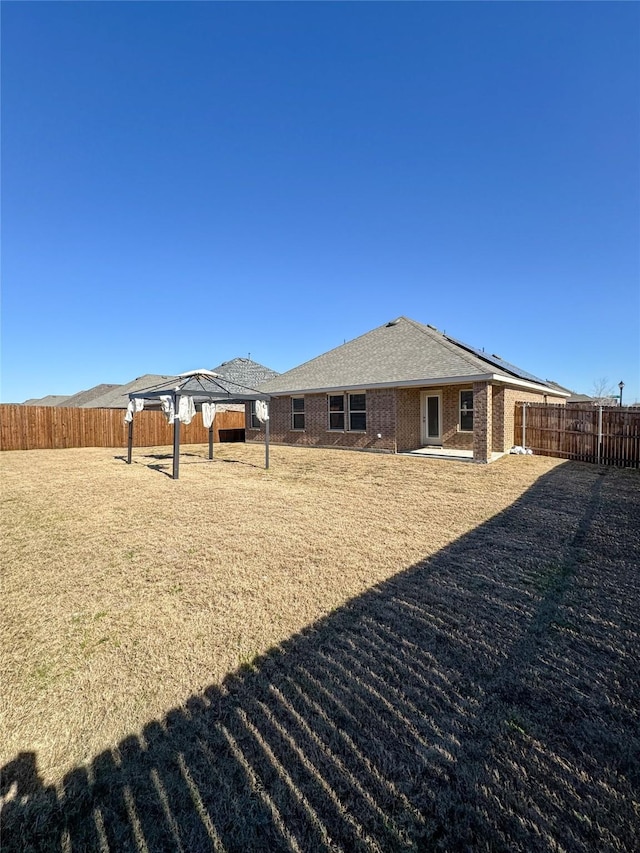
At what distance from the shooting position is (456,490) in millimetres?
8289

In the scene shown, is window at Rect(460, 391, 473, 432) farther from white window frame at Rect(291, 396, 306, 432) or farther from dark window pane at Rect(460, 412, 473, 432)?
white window frame at Rect(291, 396, 306, 432)

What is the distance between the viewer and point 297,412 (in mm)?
17906

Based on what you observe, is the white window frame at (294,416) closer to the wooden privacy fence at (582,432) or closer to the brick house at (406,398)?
the brick house at (406,398)

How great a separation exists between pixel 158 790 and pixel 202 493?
21.3 feet

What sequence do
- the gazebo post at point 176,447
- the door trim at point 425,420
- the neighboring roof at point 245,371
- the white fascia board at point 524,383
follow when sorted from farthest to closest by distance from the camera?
the neighboring roof at point 245,371
the door trim at point 425,420
the white fascia board at point 524,383
the gazebo post at point 176,447

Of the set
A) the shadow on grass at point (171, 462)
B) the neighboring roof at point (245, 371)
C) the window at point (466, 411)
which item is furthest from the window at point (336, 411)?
the neighboring roof at point (245, 371)

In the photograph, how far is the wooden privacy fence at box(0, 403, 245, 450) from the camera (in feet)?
54.7

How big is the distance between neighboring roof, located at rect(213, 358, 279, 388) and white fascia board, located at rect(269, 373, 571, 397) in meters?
10.2

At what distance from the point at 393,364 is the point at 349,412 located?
2707 millimetres

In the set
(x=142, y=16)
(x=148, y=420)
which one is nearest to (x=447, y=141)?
(x=142, y=16)

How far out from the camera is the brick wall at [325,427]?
47.0 feet

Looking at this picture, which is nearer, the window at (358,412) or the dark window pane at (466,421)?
the dark window pane at (466,421)

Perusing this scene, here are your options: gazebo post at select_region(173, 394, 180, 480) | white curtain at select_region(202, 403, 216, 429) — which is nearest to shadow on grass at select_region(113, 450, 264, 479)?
gazebo post at select_region(173, 394, 180, 480)

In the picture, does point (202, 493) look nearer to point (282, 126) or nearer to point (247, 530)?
point (247, 530)
